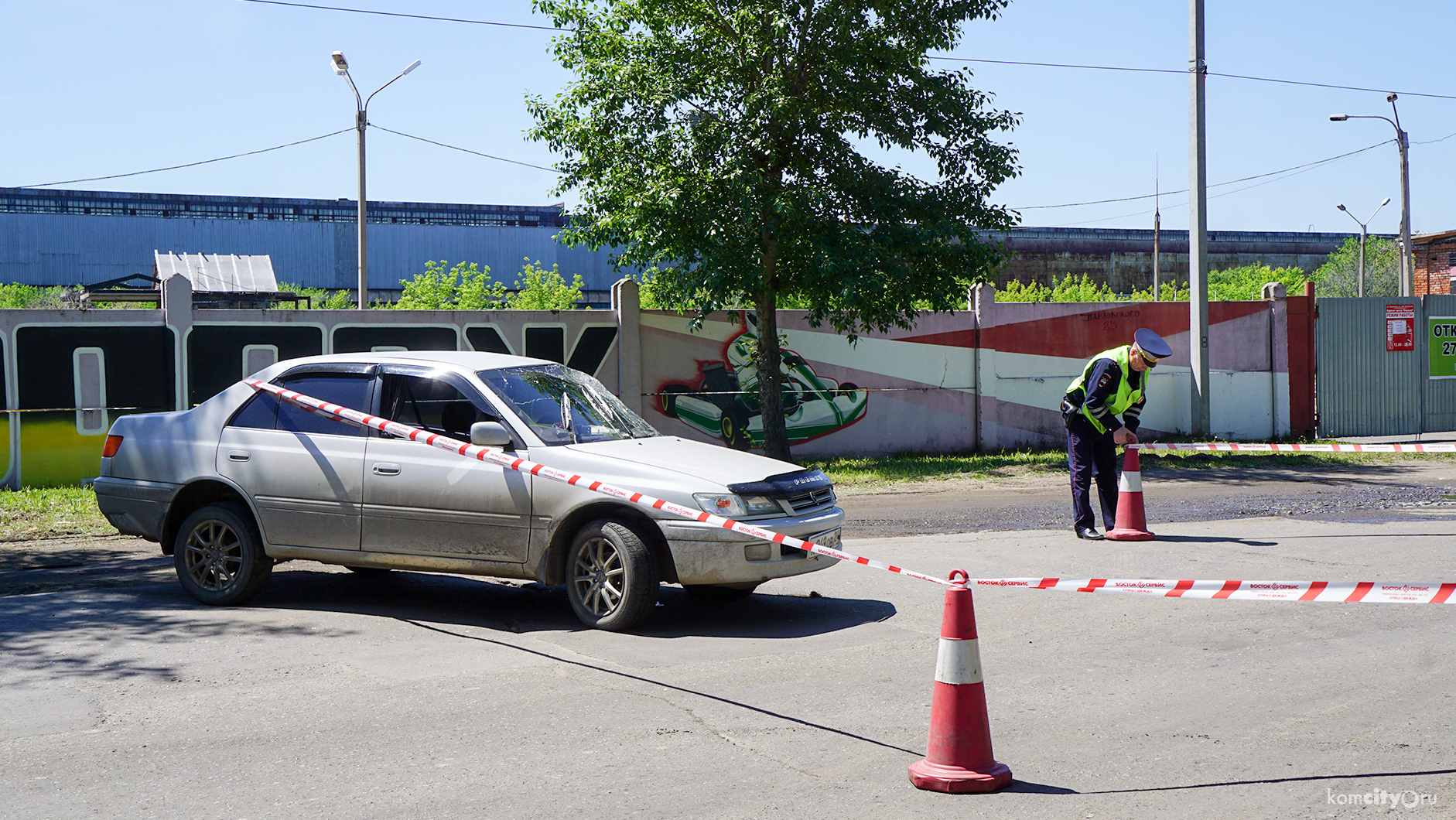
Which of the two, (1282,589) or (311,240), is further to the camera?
(311,240)

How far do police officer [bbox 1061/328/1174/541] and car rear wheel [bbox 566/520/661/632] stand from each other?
16.1 ft

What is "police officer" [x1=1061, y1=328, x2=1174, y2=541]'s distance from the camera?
1010cm

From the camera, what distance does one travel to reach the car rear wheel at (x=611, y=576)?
21.9 feet

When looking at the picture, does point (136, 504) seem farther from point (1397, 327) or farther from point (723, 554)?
point (1397, 327)

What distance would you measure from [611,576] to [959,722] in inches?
116

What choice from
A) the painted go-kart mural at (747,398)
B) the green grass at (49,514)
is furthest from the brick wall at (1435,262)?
the green grass at (49,514)

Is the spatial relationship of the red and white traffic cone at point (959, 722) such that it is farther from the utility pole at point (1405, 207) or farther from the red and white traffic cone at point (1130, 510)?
the utility pole at point (1405, 207)

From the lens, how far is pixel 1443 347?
70.9ft

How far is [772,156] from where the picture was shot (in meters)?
16.3

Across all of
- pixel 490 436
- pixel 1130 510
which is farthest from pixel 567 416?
pixel 1130 510

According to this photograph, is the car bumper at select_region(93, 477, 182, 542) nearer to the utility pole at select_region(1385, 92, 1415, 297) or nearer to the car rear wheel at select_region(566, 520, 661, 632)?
the car rear wheel at select_region(566, 520, 661, 632)

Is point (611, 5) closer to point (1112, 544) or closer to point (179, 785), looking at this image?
point (1112, 544)

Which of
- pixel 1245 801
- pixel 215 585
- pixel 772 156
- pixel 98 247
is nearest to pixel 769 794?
pixel 1245 801

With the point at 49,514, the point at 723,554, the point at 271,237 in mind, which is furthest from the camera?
the point at 271,237
